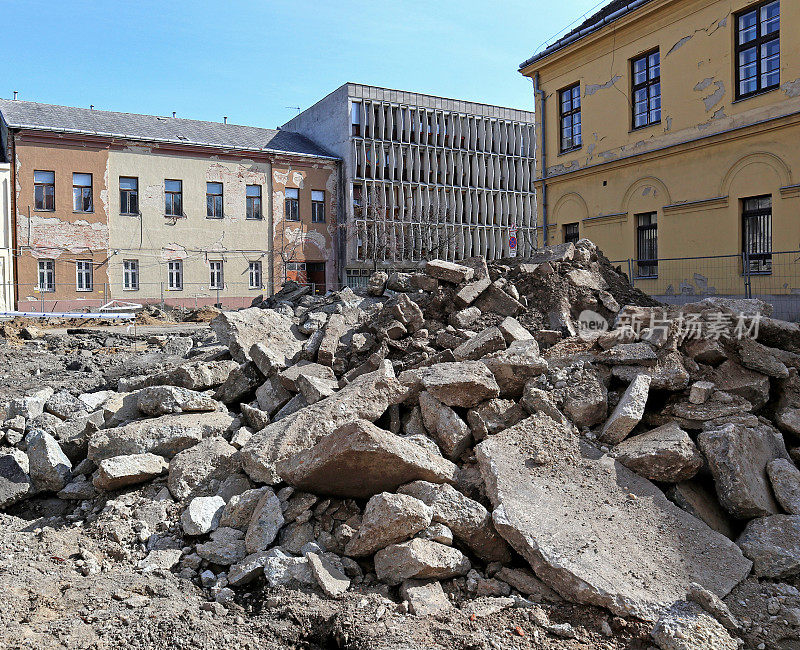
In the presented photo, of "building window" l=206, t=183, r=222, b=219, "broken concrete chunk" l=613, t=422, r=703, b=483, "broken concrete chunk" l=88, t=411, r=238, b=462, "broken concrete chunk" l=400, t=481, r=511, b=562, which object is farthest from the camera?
"building window" l=206, t=183, r=222, b=219

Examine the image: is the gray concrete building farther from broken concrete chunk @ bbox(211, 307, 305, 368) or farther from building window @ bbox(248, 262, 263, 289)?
broken concrete chunk @ bbox(211, 307, 305, 368)

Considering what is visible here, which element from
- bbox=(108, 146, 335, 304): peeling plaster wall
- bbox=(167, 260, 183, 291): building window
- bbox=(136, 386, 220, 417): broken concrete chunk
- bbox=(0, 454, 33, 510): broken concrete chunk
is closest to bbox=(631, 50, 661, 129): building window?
bbox=(136, 386, 220, 417): broken concrete chunk

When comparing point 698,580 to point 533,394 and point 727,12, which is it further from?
point 727,12

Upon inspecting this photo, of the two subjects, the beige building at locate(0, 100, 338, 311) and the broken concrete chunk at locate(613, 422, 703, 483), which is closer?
the broken concrete chunk at locate(613, 422, 703, 483)

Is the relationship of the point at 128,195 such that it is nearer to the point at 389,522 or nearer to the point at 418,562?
the point at 389,522

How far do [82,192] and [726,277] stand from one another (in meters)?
27.0

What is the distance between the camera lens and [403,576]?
4.10 meters

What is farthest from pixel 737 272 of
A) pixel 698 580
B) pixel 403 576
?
pixel 403 576

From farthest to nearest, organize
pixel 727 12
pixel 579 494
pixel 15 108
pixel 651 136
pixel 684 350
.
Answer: pixel 15 108, pixel 651 136, pixel 727 12, pixel 684 350, pixel 579 494

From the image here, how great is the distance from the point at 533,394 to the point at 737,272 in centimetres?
1286

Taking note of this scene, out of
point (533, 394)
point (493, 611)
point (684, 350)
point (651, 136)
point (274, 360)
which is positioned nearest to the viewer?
point (493, 611)

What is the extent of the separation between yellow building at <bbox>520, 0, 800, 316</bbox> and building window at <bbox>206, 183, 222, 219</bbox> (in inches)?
693

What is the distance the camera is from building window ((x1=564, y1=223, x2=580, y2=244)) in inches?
841

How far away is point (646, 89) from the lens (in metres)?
18.5
